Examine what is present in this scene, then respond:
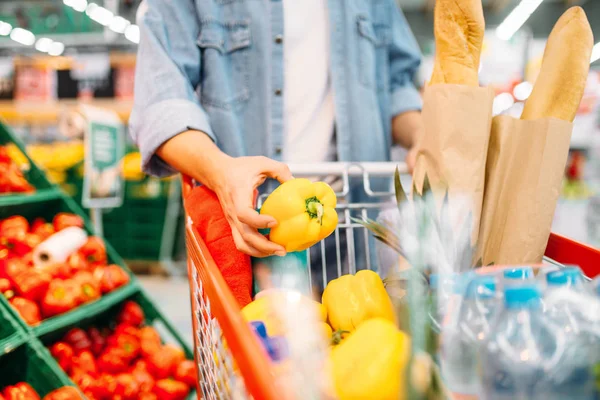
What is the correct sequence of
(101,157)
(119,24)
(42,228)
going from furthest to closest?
(119,24)
(101,157)
(42,228)

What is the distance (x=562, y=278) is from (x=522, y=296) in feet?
0.31

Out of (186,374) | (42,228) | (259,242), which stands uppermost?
(259,242)

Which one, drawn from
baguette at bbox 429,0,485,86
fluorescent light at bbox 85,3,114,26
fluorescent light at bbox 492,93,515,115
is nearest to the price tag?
baguette at bbox 429,0,485,86

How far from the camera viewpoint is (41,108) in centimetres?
731

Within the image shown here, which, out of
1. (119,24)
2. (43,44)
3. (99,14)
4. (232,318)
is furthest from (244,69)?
(43,44)

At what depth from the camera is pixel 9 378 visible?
159 centimetres

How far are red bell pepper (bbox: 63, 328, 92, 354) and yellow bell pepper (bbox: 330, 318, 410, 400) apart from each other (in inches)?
62.8

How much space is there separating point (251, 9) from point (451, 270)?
0.89m

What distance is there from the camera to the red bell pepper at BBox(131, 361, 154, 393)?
6.31ft

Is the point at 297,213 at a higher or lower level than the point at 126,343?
higher

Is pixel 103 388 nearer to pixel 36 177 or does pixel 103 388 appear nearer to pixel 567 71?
pixel 36 177

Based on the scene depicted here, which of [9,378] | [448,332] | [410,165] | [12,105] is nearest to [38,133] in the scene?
[12,105]

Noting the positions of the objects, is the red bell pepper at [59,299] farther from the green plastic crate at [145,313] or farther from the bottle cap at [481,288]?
the bottle cap at [481,288]

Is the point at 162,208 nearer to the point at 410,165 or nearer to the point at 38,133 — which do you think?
the point at 38,133
